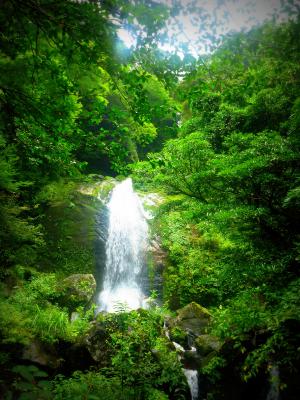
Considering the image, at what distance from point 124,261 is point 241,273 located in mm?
8317

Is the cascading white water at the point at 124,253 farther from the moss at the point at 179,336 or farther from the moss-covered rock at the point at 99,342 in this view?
the moss-covered rock at the point at 99,342

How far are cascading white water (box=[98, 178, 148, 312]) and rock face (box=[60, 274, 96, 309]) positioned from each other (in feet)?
4.24

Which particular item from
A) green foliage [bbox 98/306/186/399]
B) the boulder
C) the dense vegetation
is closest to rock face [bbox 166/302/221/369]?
the boulder

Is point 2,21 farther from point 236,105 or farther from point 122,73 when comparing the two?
point 236,105

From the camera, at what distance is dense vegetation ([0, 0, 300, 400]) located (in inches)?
121

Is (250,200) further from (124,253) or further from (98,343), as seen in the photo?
(124,253)

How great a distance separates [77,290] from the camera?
9.71 meters

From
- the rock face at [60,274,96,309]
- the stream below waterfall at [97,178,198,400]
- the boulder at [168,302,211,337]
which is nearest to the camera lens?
the boulder at [168,302,211,337]

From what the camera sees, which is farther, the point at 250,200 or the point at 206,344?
the point at 206,344

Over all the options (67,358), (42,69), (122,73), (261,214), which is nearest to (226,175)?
(261,214)

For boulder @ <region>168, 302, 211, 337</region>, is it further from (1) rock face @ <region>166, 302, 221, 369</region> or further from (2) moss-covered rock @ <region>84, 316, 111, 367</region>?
(2) moss-covered rock @ <region>84, 316, 111, 367</region>

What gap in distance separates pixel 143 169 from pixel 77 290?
5016mm

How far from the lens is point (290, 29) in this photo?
4.69 m

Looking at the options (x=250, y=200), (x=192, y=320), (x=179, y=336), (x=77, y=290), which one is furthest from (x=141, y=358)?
(x=77, y=290)
